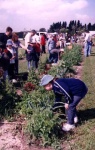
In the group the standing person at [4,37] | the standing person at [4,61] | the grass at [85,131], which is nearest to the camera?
the grass at [85,131]

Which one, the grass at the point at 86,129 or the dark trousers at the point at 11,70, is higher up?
the dark trousers at the point at 11,70

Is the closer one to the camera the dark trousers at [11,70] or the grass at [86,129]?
the grass at [86,129]

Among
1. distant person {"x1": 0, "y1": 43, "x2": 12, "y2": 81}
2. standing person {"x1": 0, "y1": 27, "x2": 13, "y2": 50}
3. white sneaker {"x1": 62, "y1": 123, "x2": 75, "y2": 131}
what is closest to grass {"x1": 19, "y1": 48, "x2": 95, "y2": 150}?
white sneaker {"x1": 62, "y1": 123, "x2": 75, "y2": 131}

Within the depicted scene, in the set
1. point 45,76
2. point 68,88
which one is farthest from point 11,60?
point 68,88

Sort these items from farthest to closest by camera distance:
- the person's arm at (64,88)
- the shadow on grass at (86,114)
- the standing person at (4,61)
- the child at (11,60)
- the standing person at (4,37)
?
the standing person at (4,37) < the child at (11,60) < the standing person at (4,61) < the shadow on grass at (86,114) < the person's arm at (64,88)

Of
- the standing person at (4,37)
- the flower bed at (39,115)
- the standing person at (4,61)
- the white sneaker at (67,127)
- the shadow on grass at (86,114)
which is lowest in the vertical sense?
the shadow on grass at (86,114)

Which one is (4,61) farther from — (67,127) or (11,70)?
(67,127)

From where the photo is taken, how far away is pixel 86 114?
22.8ft

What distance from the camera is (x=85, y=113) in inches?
277

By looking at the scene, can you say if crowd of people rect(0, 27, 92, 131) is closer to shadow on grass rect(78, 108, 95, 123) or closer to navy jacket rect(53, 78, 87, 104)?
navy jacket rect(53, 78, 87, 104)

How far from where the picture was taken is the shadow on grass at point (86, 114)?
6.62 meters

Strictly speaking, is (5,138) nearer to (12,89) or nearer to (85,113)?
(12,89)

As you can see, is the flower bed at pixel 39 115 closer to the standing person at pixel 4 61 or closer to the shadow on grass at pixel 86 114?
the shadow on grass at pixel 86 114

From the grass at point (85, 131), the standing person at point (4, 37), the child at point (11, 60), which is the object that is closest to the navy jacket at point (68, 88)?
the grass at point (85, 131)
